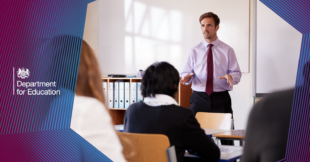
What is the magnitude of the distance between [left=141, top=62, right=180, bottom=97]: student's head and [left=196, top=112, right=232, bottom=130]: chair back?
111 cm

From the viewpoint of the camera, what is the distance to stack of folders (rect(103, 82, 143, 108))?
4.35 meters

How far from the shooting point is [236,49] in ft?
13.3

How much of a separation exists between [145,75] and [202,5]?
282 cm

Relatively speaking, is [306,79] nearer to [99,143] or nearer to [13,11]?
[99,143]

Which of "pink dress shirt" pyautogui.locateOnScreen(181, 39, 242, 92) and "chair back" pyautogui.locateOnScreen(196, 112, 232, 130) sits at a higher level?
"pink dress shirt" pyautogui.locateOnScreen(181, 39, 242, 92)

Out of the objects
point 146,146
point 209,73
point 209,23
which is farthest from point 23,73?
point 209,23

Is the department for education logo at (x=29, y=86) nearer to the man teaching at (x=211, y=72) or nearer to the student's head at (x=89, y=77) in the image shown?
the student's head at (x=89, y=77)

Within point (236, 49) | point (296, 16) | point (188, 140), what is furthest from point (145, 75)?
point (236, 49)

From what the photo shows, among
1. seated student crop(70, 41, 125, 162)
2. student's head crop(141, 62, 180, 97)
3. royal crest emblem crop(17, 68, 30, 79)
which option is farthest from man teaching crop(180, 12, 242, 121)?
royal crest emblem crop(17, 68, 30, 79)

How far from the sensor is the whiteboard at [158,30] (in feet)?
13.3

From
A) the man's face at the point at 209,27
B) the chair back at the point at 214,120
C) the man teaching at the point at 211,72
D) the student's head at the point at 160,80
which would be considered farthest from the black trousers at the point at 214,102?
the student's head at the point at 160,80

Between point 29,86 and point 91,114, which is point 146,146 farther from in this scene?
point 29,86
